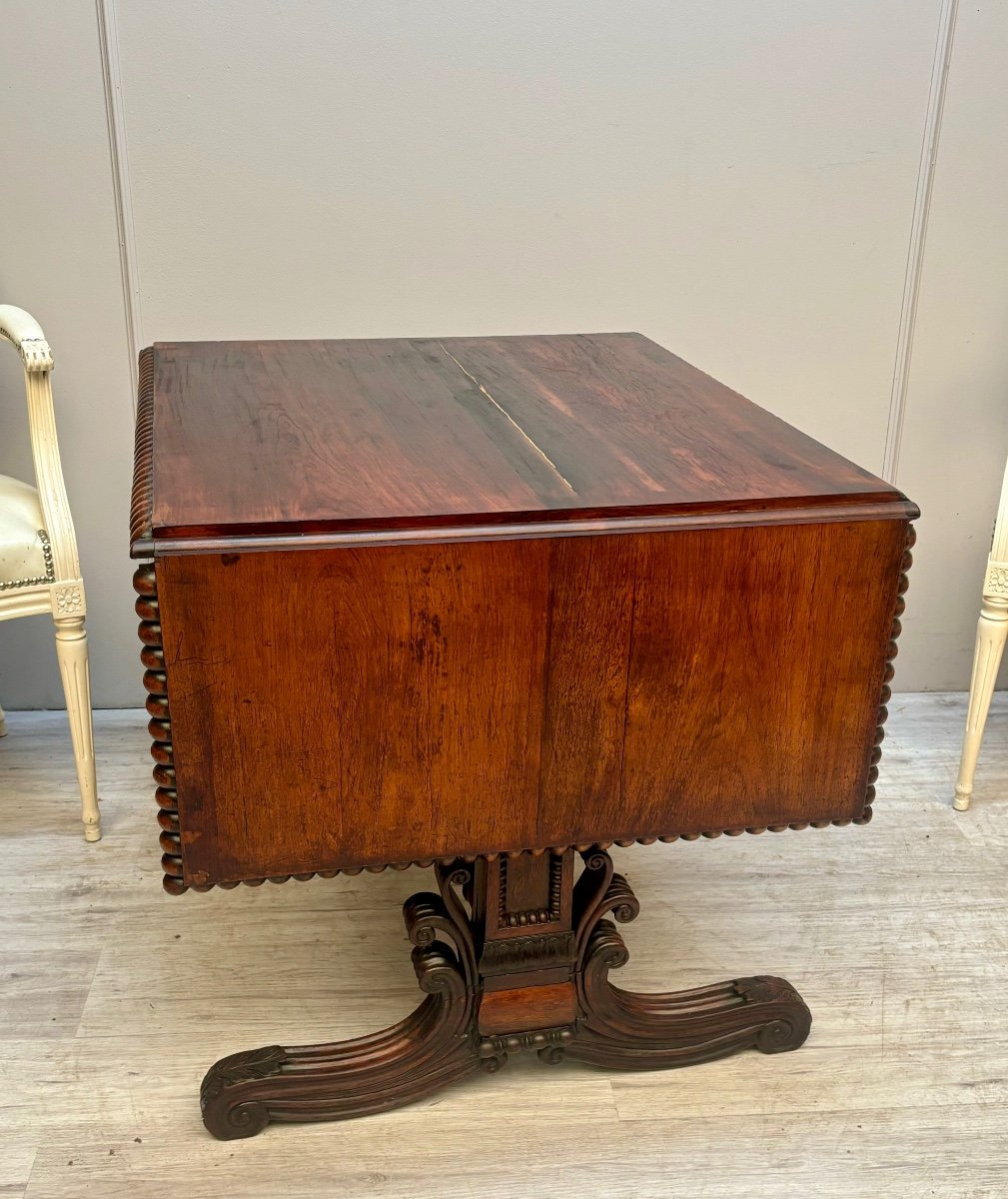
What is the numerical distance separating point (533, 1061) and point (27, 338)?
4.21ft

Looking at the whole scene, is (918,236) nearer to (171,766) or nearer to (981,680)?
(981,680)

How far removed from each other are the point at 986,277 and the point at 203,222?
4.75 feet

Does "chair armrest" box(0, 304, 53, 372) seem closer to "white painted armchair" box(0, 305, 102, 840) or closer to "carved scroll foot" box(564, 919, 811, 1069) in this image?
"white painted armchair" box(0, 305, 102, 840)

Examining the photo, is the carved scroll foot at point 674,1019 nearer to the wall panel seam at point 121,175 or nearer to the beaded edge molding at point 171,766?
the beaded edge molding at point 171,766

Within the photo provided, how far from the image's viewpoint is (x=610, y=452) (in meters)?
1.34

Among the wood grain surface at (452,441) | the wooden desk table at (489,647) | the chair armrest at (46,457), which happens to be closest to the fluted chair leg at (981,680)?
the wood grain surface at (452,441)

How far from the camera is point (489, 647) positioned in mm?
1158

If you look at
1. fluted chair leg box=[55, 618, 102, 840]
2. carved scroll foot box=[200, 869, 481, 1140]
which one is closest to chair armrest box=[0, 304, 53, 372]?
fluted chair leg box=[55, 618, 102, 840]

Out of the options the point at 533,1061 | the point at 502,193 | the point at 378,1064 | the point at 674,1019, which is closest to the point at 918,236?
the point at 502,193

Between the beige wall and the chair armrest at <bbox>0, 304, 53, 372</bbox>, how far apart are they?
25cm

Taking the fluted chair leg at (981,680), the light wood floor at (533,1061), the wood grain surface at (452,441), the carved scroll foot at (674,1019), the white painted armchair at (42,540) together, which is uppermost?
the wood grain surface at (452,441)

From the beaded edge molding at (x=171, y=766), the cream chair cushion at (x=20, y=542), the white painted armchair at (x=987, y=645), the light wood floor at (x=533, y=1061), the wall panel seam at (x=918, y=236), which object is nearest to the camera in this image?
the beaded edge molding at (x=171, y=766)

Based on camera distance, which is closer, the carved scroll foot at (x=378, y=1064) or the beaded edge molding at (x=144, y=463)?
the beaded edge molding at (x=144, y=463)

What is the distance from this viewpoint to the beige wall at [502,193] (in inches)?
83.0
